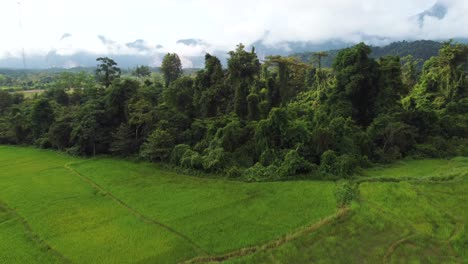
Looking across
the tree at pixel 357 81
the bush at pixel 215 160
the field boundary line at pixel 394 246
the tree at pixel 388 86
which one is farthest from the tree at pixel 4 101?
the field boundary line at pixel 394 246

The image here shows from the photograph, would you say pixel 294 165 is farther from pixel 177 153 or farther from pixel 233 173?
pixel 177 153

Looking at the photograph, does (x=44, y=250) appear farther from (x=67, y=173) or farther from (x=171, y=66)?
(x=171, y=66)

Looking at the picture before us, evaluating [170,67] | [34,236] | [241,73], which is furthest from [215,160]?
[170,67]

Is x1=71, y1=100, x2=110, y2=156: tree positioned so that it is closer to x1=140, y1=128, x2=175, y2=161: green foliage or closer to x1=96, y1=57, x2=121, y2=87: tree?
x1=140, y1=128, x2=175, y2=161: green foliage

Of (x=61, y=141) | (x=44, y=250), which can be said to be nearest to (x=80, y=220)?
(x=44, y=250)

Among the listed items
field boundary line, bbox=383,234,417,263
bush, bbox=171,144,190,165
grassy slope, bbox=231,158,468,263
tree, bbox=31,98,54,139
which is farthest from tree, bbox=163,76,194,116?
field boundary line, bbox=383,234,417,263

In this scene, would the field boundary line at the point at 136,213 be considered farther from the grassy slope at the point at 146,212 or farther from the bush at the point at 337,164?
the bush at the point at 337,164
